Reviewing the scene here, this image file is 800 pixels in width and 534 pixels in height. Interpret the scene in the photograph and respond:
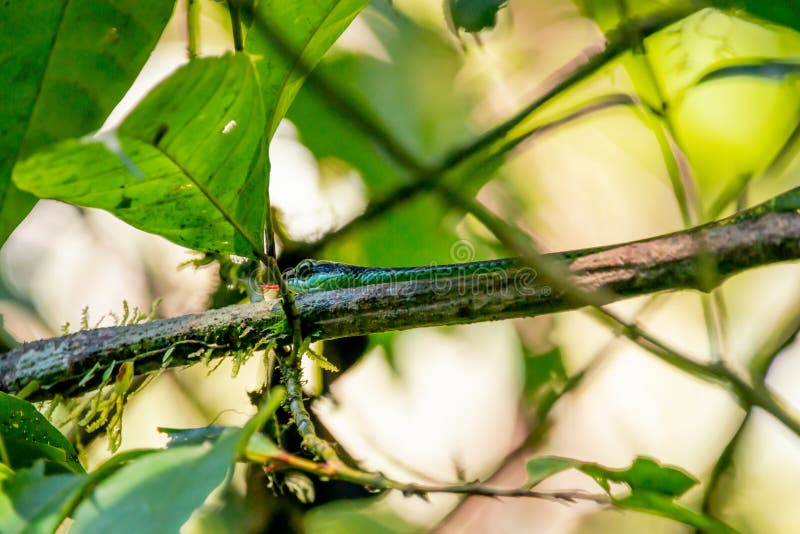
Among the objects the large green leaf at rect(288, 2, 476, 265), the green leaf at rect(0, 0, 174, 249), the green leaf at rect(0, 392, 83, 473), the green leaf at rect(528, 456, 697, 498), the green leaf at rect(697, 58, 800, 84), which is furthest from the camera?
the large green leaf at rect(288, 2, 476, 265)

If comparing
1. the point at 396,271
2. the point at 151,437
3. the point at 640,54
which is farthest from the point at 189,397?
the point at 640,54

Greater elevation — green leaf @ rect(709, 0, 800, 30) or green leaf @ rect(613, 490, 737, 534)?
green leaf @ rect(709, 0, 800, 30)

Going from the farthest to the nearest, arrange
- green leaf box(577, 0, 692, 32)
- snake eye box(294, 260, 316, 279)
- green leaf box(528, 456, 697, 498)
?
snake eye box(294, 260, 316, 279) → green leaf box(577, 0, 692, 32) → green leaf box(528, 456, 697, 498)

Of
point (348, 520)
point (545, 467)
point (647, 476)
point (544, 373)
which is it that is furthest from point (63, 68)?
point (544, 373)

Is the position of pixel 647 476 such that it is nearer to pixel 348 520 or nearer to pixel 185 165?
pixel 185 165

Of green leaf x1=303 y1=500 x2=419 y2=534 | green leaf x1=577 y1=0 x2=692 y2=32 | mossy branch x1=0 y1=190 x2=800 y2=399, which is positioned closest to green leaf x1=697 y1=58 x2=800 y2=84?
green leaf x1=577 y1=0 x2=692 y2=32

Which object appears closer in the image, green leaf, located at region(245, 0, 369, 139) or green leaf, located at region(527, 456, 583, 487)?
green leaf, located at region(527, 456, 583, 487)

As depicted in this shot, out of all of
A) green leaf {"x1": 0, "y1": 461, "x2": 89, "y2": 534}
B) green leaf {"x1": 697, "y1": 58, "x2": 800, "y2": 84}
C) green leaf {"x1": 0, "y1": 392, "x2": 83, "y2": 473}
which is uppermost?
green leaf {"x1": 697, "y1": 58, "x2": 800, "y2": 84}

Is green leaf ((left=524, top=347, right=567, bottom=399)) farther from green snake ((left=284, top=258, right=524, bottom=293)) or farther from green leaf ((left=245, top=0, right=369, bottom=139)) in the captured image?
green leaf ((left=245, top=0, right=369, bottom=139))
